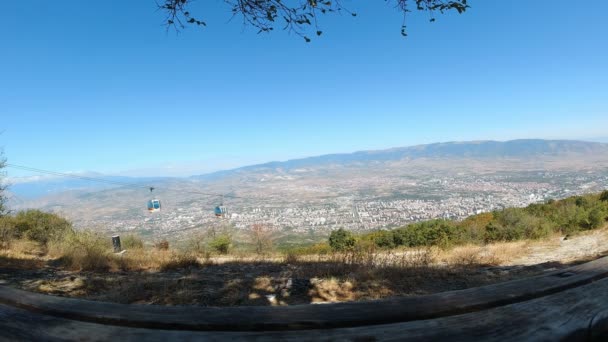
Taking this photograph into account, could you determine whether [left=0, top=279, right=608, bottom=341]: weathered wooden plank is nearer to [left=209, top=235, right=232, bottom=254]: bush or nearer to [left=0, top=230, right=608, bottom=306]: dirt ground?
[left=0, top=230, right=608, bottom=306]: dirt ground

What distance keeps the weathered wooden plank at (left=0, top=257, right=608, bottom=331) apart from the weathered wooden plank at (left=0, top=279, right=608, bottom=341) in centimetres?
3

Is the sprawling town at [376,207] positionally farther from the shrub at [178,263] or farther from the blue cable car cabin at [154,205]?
the shrub at [178,263]

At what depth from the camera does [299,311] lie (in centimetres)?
100

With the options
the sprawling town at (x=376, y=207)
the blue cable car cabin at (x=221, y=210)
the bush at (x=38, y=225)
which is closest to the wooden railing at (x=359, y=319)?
the bush at (x=38, y=225)

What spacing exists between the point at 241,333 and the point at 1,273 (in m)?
6.07

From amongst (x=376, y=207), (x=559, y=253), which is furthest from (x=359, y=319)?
(x=376, y=207)

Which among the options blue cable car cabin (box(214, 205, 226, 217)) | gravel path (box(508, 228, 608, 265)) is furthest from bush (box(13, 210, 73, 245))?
gravel path (box(508, 228, 608, 265))

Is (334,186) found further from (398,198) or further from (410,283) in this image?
(410,283)

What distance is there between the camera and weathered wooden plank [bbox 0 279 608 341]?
2.74 ft

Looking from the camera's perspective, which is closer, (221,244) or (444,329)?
(444,329)

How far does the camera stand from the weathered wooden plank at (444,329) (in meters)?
0.84

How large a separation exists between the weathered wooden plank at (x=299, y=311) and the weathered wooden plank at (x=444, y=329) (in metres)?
0.03

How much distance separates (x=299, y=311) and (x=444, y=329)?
421 millimetres

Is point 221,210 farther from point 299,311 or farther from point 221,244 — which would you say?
point 299,311
